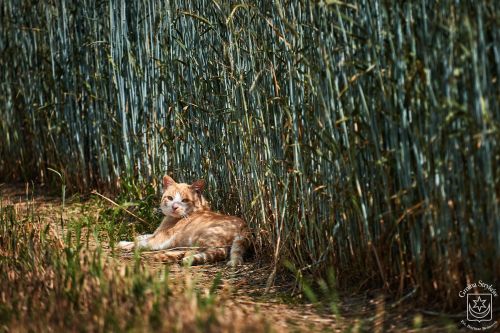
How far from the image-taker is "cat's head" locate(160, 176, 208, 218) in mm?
4719

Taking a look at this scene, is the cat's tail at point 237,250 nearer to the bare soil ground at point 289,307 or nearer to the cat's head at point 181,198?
the bare soil ground at point 289,307

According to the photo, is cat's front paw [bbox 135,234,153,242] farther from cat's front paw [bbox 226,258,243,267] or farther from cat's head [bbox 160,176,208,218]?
cat's front paw [bbox 226,258,243,267]

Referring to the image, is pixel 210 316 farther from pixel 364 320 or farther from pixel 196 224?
pixel 196 224

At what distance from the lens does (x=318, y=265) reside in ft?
12.5

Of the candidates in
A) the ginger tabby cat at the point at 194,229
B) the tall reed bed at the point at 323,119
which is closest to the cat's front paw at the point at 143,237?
the ginger tabby cat at the point at 194,229

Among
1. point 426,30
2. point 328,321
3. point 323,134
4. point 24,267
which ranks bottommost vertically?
point 328,321

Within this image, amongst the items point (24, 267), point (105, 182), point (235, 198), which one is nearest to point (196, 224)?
point (235, 198)

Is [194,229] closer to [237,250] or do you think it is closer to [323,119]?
[237,250]

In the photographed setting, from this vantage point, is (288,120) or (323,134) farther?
(288,120)

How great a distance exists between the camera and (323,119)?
3.67 m

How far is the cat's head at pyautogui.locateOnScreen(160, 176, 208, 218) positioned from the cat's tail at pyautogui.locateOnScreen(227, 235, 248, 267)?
45cm

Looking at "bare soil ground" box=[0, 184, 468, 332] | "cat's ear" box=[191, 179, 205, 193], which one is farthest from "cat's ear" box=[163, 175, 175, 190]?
"bare soil ground" box=[0, 184, 468, 332]

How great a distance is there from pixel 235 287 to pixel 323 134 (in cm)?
81

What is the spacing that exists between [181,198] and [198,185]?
113 millimetres
